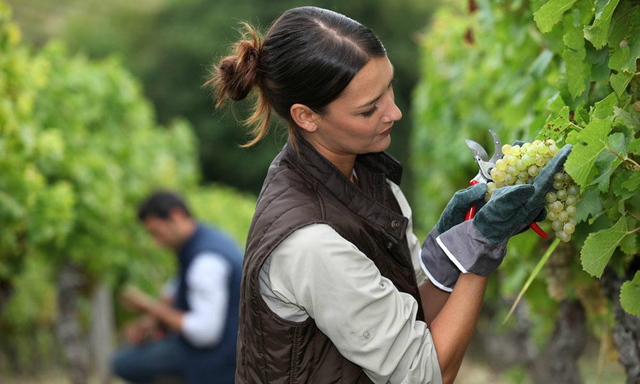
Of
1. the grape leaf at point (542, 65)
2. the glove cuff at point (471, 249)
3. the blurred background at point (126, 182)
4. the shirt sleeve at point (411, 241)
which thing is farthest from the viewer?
the blurred background at point (126, 182)

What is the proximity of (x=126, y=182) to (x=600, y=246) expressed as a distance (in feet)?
24.9

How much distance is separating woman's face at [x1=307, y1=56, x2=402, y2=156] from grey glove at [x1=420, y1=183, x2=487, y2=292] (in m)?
0.29

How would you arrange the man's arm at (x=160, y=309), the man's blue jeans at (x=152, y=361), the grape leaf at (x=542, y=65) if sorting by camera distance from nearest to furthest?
the grape leaf at (x=542, y=65) → the man's arm at (x=160, y=309) → the man's blue jeans at (x=152, y=361)

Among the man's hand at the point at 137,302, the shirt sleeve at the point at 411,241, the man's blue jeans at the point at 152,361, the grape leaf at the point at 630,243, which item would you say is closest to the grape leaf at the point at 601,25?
the grape leaf at the point at 630,243

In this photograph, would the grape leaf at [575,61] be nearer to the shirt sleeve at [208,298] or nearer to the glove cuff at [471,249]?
the glove cuff at [471,249]

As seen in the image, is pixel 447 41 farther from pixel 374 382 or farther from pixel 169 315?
pixel 374 382

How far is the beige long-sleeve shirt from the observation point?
225 centimetres

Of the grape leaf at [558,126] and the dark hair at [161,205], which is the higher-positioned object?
the grape leaf at [558,126]

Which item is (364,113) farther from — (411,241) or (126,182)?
(126,182)

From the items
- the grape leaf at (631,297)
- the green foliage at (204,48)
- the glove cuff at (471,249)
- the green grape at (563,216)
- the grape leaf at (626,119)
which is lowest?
the green foliage at (204,48)

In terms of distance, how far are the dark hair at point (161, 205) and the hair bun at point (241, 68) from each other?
3.28m

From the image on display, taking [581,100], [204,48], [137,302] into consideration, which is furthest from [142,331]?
[204,48]

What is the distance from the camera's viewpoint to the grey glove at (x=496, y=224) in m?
2.17

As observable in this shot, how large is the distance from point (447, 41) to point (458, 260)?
18.2 feet
